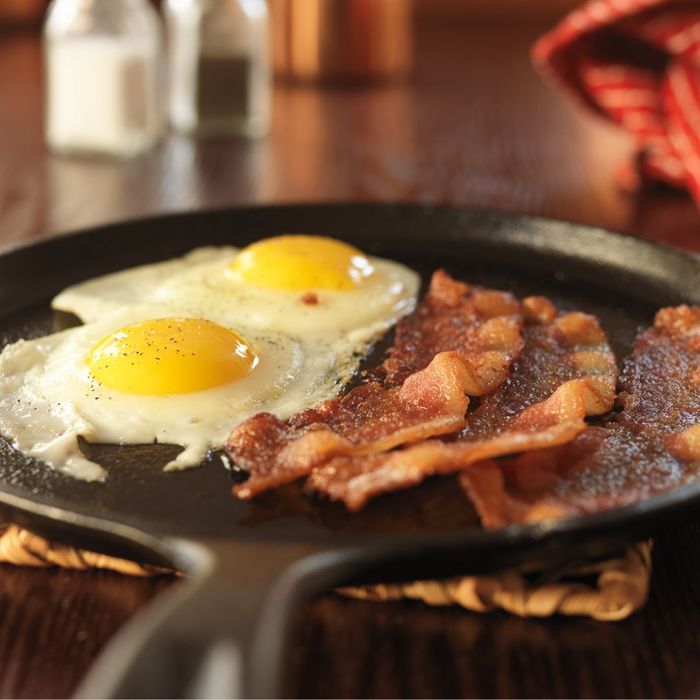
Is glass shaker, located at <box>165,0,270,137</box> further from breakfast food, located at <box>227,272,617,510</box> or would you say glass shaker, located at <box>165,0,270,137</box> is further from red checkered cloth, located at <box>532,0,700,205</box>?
breakfast food, located at <box>227,272,617,510</box>

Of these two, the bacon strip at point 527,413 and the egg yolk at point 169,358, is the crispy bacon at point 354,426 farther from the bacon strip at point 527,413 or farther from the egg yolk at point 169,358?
the egg yolk at point 169,358

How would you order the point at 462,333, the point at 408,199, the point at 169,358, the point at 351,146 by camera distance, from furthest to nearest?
the point at 351,146, the point at 408,199, the point at 462,333, the point at 169,358

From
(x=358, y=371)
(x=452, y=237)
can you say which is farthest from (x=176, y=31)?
(x=358, y=371)

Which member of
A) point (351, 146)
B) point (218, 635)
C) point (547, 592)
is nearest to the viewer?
point (218, 635)

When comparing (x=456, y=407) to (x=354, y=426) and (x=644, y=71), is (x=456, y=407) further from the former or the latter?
(x=644, y=71)

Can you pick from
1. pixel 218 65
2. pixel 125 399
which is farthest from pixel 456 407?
pixel 218 65

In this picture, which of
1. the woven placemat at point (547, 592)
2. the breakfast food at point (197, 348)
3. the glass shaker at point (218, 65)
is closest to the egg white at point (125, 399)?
the breakfast food at point (197, 348)

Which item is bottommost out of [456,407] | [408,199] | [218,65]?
[408,199]
